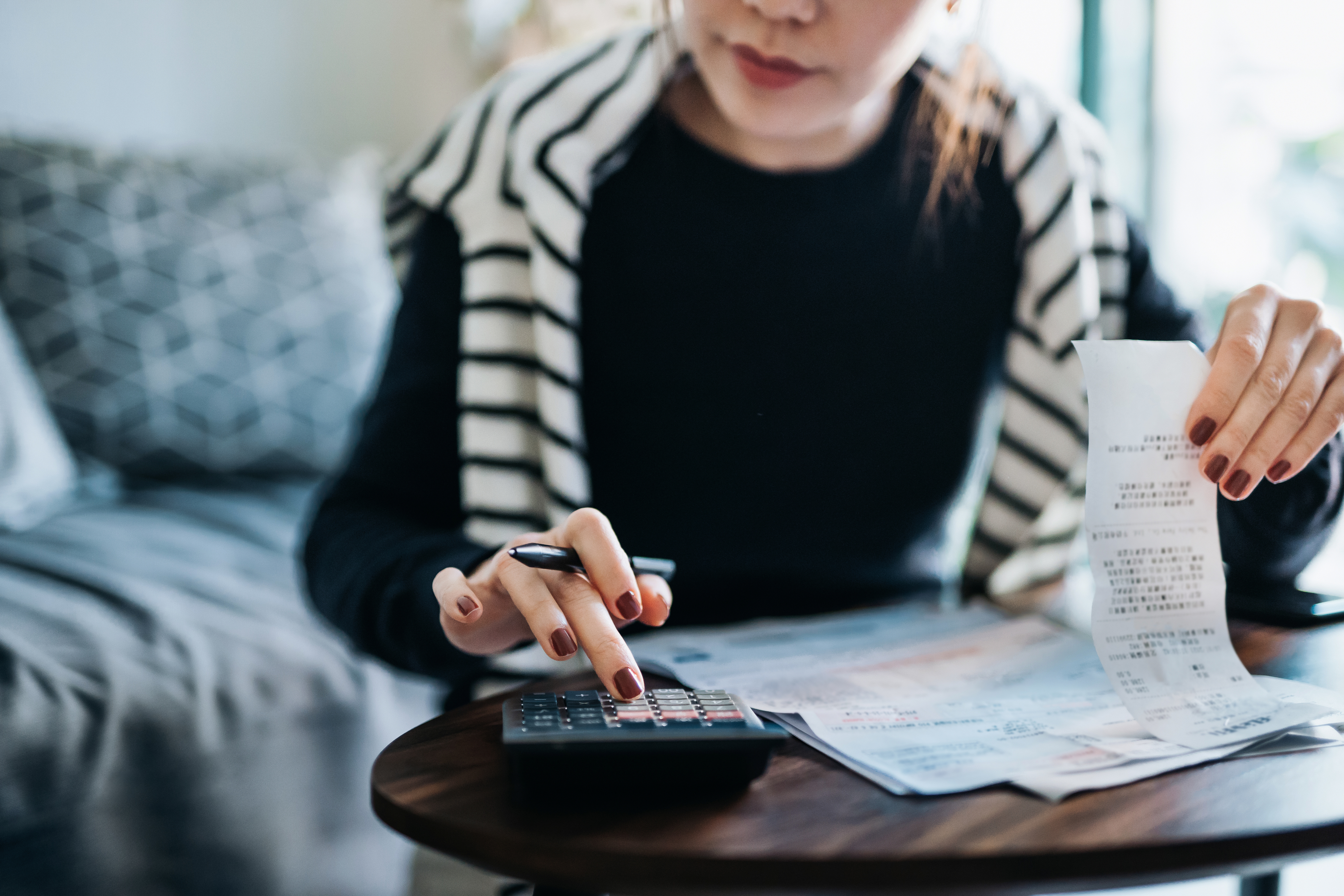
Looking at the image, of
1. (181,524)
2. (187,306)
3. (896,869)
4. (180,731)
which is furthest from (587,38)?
(896,869)

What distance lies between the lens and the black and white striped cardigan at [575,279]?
77 centimetres

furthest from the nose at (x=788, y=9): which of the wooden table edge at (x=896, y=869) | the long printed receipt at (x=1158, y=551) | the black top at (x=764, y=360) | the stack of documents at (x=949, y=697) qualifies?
the wooden table edge at (x=896, y=869)

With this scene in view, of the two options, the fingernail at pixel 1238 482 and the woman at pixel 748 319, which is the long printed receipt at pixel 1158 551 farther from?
the woman at pixel 748 319

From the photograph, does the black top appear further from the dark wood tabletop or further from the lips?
the dark wood tabletop

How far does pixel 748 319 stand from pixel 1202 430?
396 mm

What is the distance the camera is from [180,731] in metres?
0.86

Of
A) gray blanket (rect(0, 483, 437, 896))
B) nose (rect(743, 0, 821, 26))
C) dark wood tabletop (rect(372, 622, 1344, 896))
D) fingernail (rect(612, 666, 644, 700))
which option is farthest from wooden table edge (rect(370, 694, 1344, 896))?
gray blanket (rect(0, 483, 437, 896))

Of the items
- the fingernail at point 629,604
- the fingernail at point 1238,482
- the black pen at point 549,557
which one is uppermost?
the fingernail at point 1238,482

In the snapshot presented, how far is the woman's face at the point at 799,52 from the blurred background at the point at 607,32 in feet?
2.55

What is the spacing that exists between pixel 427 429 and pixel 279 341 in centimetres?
80

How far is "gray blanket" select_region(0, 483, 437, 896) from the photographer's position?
0.80 metres

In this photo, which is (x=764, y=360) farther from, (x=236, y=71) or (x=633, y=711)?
(x=236, y=71)

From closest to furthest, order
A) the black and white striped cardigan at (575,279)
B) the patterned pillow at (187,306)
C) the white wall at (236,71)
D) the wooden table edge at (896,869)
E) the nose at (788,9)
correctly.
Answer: the wooden table edge at (896,869) → the nose at (788,9) → the black and white striped cardigan at (575,279) → the patterned pillow at (187,306) → the white wall at (236,71)

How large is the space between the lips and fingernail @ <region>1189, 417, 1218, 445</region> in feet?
1.14
